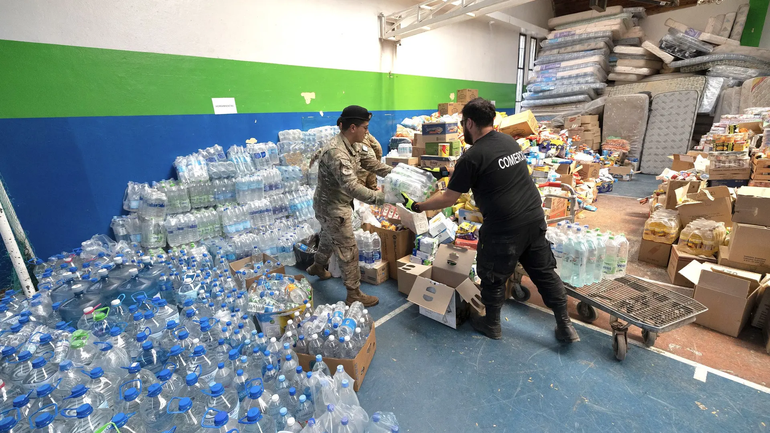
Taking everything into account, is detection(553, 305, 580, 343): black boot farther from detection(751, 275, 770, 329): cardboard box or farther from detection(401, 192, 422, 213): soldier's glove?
detection(751, 275, 770, 329): cardboard box

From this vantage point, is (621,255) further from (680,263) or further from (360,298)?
(360,298)

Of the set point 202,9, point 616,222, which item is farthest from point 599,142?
point 202,9

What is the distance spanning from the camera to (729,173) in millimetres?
4148

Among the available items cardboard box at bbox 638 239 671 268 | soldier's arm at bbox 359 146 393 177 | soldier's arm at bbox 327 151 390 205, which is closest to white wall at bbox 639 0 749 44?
cardboard box at bbox 638 239 671 268

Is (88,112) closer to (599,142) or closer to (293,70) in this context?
(293,70)

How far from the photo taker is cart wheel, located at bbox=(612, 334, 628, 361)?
2316 millimetres

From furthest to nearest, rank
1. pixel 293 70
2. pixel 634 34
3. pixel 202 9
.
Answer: pixel 634 34, pixel 293 70, pixel 202 9

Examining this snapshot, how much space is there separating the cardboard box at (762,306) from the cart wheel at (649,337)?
877 millimetres

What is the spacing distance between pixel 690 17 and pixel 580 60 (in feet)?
11.3

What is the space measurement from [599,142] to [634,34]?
3365 millimetres

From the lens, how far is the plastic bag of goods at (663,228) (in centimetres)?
361

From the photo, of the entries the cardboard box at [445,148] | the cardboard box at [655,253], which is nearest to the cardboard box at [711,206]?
the cardboard box at [655,253]

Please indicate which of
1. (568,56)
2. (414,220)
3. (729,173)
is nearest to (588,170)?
(729,173)

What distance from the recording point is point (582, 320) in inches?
112
